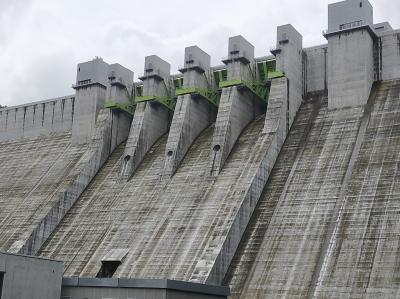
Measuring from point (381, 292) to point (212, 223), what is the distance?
11.4 meters

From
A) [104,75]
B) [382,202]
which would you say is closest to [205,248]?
[382,202]

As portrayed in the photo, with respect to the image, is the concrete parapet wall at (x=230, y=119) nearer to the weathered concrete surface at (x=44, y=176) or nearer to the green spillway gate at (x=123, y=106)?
the green spillway gate at (x=123, y=106)

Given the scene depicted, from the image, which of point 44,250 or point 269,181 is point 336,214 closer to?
point 269,181

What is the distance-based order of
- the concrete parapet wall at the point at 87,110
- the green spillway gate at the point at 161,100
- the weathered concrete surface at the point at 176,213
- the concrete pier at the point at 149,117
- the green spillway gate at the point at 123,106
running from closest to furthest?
1. the weathered concrete surface at the point at 176,213
2. the concrete pier at the point at 149,117
3. the green spillway gate at the point at 161,100
4. the green spillway gate at the point at 123,106
5. the concrete parapet wall at the point at 87,110

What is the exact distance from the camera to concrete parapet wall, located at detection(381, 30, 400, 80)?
134 ft

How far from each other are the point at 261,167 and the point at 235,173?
94.7 inches

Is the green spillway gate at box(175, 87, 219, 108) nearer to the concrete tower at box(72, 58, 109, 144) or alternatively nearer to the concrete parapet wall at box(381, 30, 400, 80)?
the concrete tower at box(72, 58, 109, 144)

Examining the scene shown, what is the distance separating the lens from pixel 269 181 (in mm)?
38125

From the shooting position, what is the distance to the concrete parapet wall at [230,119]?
41531 millimetres

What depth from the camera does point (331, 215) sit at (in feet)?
108

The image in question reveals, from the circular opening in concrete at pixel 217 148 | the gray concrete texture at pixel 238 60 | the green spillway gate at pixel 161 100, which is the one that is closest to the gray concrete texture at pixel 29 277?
the circular opening in concrete at pixel 217 148

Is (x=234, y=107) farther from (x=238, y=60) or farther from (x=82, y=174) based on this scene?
(x=82, y=174)

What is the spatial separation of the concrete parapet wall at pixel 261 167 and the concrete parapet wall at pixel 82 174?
14.0 meters

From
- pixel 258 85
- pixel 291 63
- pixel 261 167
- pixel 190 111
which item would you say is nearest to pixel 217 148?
pixel 261 167
